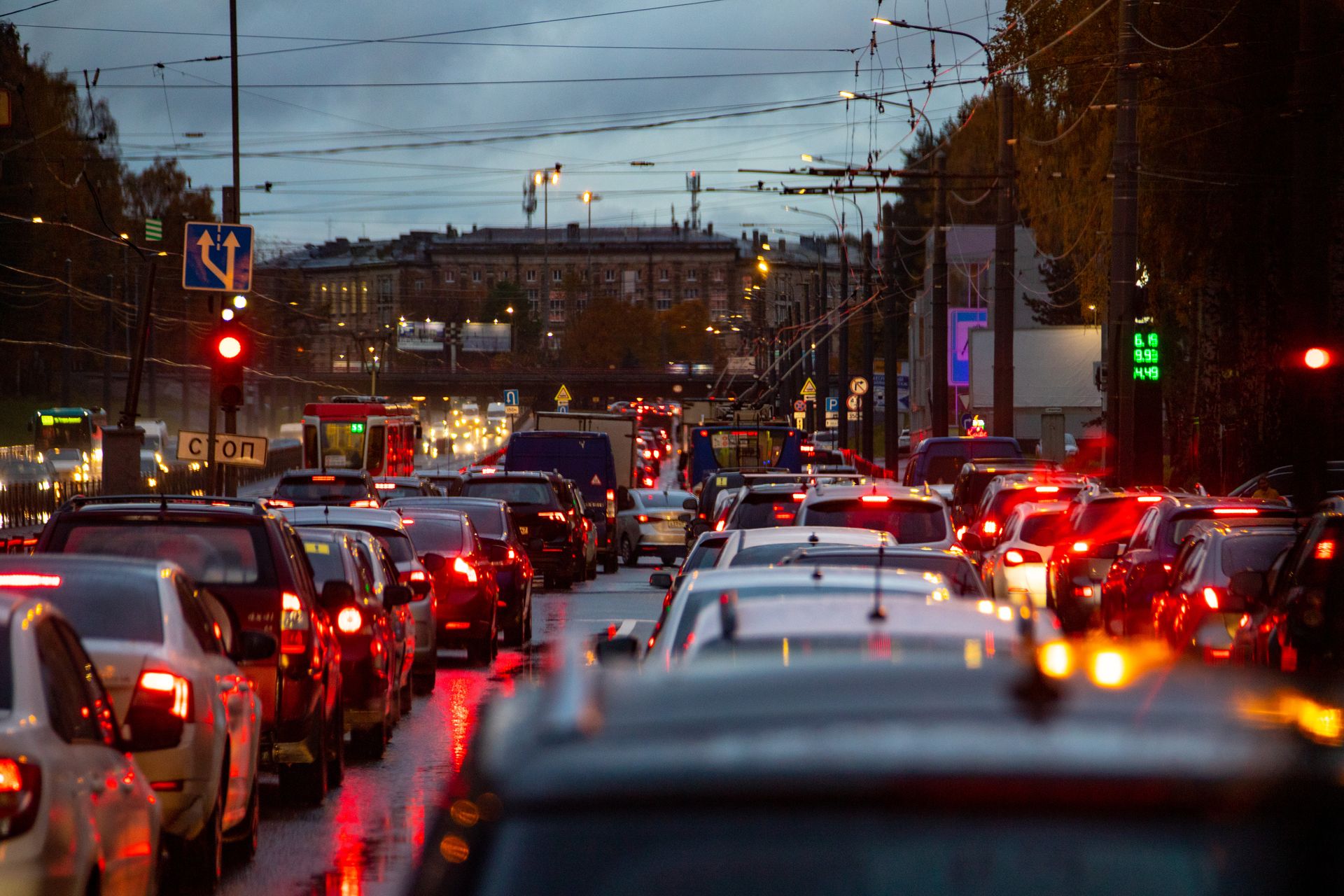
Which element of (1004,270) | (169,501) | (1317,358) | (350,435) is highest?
(1004,270)

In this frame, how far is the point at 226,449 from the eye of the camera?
88.3 feet

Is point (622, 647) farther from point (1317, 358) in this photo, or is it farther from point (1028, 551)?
point (1317, 358)

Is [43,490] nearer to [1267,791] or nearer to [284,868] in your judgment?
[284,868]

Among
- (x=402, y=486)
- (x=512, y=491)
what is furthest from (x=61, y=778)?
(x=402, y=486)

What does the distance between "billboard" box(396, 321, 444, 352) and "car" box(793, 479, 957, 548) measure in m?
147

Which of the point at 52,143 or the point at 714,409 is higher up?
the point at 52,143

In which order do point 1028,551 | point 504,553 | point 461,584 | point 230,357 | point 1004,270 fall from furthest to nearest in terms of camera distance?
1. point 1004,270
2. point 1028,551
3. point 230,357
4. point 504,553
5. point 461,584

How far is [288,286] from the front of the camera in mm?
150500

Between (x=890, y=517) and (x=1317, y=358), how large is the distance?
6499 millimetres

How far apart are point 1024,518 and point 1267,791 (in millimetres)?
21785

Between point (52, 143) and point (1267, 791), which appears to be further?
point (52, 143)

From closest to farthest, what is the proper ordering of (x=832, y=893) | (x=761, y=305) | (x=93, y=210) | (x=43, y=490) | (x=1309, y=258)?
(x=832, y=893), (x=1309, y=258), (x=43, y=490), (x=93, y=210), (x=761, y=305)

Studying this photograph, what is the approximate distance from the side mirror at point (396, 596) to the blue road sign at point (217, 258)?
11319mm

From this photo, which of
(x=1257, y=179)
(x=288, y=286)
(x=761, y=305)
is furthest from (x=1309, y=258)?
(x=288, y=286)
